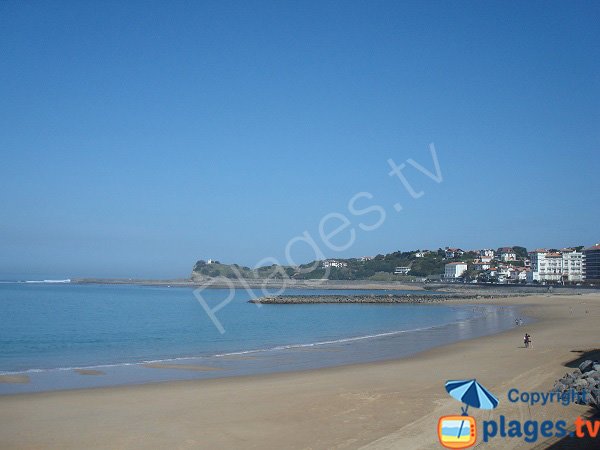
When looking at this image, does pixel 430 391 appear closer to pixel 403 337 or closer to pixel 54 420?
pixel 54 420

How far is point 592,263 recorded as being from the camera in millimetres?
108125

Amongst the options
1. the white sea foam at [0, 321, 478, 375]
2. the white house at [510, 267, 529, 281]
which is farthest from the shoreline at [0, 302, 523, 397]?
the white house at [510, 267, 529, 281]

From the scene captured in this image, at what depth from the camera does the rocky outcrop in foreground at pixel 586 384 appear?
8992mm

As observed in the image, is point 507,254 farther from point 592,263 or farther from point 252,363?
point 252,363

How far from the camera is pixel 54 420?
10258mm

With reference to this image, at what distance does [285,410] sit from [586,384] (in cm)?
549

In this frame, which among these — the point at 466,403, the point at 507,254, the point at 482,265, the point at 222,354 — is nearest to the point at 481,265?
the point at 482,265

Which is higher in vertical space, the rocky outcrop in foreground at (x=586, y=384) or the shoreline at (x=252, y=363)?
the rocky outcrop in foreground at (x=586, y=384)

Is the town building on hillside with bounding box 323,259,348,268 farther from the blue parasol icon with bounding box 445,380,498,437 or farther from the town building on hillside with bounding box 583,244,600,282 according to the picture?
the blue parasol icon with bounding box 445,380,498,437

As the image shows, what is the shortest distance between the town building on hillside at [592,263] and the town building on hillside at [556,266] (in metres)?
1.47

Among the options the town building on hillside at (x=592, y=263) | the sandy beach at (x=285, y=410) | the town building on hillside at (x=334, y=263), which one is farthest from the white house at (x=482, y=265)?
the sandy beach at (x=285, y=410)

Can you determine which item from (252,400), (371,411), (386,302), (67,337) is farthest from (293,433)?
(386,302)

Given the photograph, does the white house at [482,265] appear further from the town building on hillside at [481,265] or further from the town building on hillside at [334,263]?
the town building on hillside at [334,263]

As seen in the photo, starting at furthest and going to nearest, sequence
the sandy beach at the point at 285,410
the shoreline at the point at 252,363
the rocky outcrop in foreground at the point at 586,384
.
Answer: the shoreline at the point at 252,363 → the rocky outcrop in foreground at the point at 586,384 → the sandy beach at the point at 285,410
